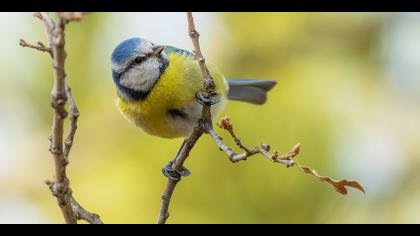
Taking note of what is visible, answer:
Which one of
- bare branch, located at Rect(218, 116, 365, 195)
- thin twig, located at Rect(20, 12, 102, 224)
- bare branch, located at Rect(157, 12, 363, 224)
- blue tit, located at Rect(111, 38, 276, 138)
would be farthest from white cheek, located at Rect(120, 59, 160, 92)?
thin twig, located at Rect(20, 12, 102, 224)

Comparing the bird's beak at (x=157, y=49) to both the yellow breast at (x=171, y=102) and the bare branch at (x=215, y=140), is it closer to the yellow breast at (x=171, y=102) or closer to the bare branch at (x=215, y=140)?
the yellow breast at (x=171, y=102)

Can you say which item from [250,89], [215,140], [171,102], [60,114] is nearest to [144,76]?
[171,102]

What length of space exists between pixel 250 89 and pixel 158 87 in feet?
2.08

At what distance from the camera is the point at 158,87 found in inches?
101

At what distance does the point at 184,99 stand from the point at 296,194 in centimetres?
62

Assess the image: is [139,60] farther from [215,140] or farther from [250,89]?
[215,140]

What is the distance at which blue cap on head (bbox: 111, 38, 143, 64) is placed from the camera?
A: 256cm

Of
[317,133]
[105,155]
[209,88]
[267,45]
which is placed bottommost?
[105,155]

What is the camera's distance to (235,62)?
10.1ft

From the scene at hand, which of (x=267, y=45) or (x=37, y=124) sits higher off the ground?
(x=267, y=45)

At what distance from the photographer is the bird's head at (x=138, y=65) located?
8.44 ft
